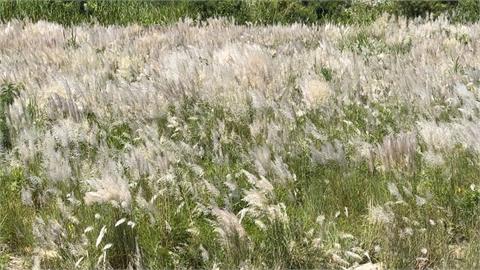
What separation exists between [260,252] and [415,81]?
136 inches

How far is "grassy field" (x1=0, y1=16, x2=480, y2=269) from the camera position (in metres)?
3.40

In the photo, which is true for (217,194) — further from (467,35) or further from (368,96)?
(467,35)

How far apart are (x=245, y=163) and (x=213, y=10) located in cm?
1024

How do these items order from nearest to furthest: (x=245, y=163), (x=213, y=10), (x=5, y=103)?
(x=245, y=163) < (x=5, y=103) < (x=213, y=10)

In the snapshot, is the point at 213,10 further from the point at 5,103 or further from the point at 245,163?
the point at 245,163

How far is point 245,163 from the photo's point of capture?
449 centimetres

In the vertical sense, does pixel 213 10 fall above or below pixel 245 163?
below

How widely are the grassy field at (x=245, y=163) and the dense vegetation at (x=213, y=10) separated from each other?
5879 mm

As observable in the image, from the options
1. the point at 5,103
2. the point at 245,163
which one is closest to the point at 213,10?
the point at 5,103

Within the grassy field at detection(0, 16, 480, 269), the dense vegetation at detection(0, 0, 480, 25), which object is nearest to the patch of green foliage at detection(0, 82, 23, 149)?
the grassy field at detection(0, 16, 480, 269)

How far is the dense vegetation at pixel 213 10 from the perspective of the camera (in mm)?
13469

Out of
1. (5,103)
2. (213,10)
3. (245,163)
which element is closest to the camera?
(245,163)

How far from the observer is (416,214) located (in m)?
3.56

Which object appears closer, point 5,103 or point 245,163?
point 245,163
